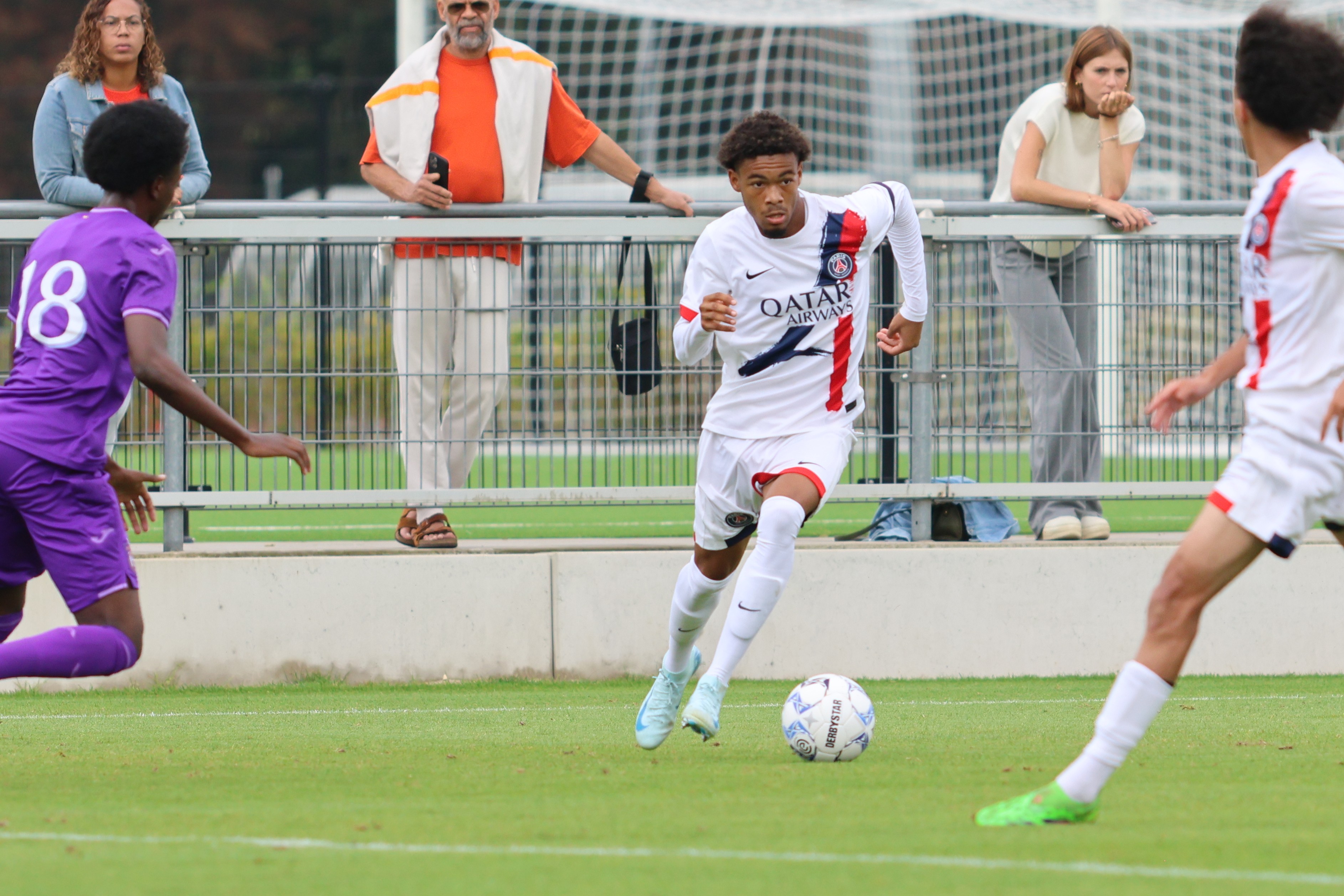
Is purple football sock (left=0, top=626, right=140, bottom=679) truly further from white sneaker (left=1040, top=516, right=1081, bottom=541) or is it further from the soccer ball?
white sneaker (left=1040, top=516, right=1081, bottom=541)

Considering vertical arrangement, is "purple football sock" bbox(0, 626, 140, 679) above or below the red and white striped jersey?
below

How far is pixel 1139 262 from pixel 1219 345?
558 millimetres

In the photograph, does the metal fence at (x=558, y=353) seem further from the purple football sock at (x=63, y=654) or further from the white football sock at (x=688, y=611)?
the purple football sock at (x=63, y=654)

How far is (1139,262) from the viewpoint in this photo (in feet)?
28.3

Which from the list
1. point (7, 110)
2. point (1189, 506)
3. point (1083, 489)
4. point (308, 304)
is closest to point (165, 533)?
point (308, 304)

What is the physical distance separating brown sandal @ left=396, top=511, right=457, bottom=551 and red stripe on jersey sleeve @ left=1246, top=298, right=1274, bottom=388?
15.4ft

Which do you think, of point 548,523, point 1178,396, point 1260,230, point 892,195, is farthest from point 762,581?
point 548,523

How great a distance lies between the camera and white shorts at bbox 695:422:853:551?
243 inches

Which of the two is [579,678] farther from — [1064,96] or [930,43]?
[930,43]

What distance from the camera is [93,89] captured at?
7.98 m

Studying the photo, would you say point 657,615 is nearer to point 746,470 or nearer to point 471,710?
point 471,710

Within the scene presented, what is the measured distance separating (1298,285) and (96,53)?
5593 mm

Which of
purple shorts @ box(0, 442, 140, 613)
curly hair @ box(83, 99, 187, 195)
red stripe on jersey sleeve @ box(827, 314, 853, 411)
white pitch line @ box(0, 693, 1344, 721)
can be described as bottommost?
white pitch line @ box(0, 693, 1344, 721)

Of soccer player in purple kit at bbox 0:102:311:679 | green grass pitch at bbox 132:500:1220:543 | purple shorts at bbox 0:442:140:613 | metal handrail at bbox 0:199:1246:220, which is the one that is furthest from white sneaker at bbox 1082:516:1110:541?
purple shorts at bbox 0:442:140:613
